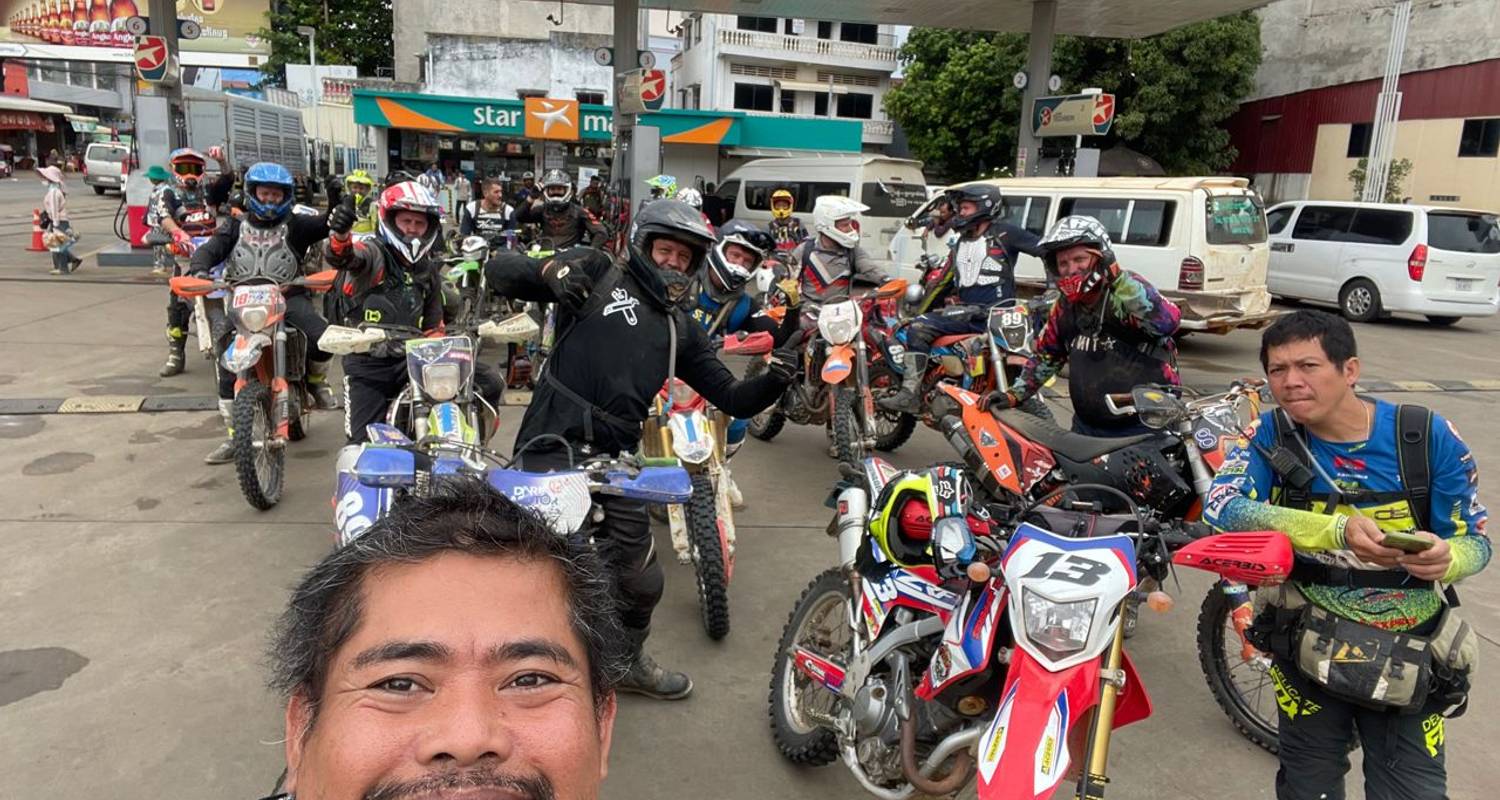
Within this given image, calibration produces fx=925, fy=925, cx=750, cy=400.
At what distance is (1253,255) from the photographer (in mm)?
9914

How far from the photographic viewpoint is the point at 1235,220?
9.94 metres

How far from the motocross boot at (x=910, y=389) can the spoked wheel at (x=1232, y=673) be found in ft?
9.57

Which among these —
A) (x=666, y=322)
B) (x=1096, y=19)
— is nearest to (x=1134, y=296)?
(x=666, y=322)

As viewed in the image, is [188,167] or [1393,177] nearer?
[188,167]

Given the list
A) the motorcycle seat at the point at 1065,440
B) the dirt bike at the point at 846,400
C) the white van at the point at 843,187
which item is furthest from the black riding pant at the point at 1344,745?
the white van at the point at 843,187

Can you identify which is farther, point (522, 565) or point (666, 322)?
point (666, 322)

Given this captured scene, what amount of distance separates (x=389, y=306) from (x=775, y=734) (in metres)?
3.00

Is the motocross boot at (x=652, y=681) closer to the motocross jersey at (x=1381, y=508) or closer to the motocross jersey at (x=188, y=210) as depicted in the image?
the motocross jersey at (x=1381, y=508)

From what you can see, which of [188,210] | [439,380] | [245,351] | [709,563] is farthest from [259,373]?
[188,210]

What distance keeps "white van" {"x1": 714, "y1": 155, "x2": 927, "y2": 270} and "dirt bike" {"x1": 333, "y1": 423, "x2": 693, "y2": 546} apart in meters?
11.7

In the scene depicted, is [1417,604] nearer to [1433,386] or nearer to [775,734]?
[775,734]

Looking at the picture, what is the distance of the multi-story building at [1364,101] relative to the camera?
20.1 metres

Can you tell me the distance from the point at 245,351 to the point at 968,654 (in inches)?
167

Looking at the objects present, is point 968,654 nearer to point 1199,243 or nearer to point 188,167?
point 1199,243
